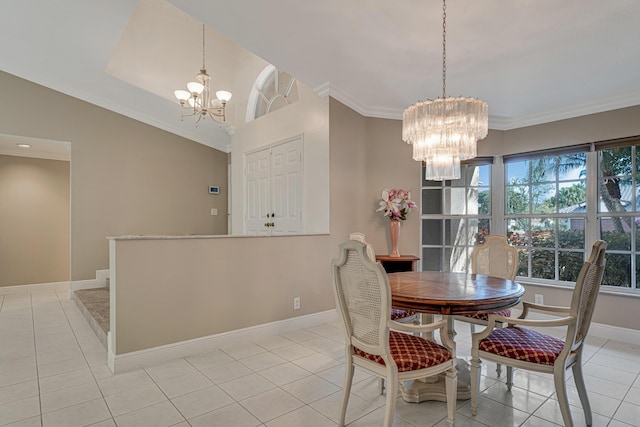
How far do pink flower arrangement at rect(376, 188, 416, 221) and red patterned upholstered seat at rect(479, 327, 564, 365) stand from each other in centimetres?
200

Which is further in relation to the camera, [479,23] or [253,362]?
[253,362]

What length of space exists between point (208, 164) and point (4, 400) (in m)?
4.47

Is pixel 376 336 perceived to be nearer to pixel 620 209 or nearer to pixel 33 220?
pixel 620 209

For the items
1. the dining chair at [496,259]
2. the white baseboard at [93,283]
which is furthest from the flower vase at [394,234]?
the white baseboard at [93,283]

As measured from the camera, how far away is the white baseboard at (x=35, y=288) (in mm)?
5156

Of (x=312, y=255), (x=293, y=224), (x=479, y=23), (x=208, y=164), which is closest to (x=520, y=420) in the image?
(x=312, y=255)

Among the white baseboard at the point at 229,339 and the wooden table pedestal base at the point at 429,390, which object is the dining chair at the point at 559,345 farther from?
the white baseboard at the point at 229,339

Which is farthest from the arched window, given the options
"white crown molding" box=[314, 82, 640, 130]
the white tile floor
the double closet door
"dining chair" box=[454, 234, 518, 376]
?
the white tile floor

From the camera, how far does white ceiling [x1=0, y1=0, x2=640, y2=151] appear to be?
2.39 m

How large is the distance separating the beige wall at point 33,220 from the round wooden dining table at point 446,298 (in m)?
5.89

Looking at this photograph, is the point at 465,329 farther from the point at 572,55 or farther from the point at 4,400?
the point at 4,400

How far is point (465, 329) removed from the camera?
3.56m

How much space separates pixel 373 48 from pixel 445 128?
1.07m

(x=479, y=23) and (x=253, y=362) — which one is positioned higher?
(x=479, y=23)
